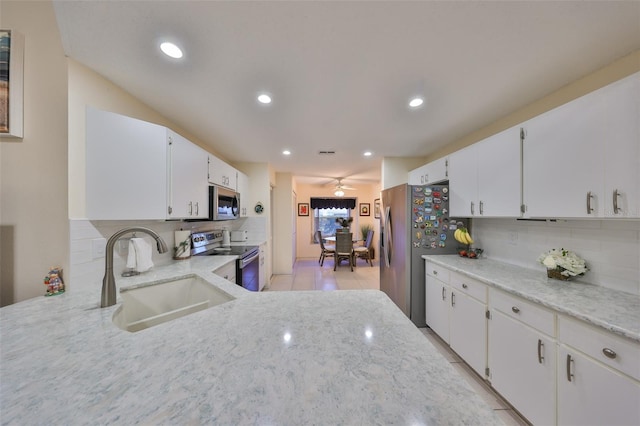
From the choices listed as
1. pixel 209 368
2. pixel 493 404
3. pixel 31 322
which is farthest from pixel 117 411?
pixel 493 404

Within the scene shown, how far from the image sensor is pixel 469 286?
193 cm

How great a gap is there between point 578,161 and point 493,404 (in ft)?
5.94

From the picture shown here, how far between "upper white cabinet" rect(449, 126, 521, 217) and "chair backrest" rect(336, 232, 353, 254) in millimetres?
2923

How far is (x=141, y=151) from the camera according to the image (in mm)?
1625

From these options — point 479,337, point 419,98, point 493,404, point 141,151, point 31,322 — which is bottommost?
point 493,404

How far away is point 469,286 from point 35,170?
331 centimetres

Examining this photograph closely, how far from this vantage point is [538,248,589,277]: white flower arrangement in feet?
5.02

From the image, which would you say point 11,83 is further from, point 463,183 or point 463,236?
point 463,236

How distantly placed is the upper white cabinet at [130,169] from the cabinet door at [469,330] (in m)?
2.72

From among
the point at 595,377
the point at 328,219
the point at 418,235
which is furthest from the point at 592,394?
the point at 328,219

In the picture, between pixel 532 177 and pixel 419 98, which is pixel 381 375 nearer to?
pixel 532 177

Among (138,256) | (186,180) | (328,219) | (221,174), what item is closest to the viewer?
(138,256)

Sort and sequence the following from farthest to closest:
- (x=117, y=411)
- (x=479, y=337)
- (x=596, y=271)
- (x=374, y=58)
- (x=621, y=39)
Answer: (x=479, y=337) < (x=596, y=271) < (x=374, y=58) < (x=621, y=39) < (x=117, y=411)

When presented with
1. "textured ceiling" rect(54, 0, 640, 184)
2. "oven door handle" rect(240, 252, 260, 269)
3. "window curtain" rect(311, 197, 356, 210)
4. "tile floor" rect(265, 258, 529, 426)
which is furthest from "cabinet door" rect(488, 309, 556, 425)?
"window curtain" rect(311, 197, 356, 210)
